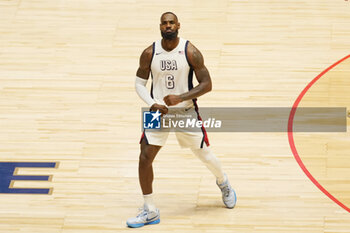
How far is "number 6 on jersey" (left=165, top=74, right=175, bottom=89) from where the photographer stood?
27.9ft

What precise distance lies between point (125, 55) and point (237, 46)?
165 cm

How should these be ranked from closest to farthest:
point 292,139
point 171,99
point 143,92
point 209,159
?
point 171,99
point 143,92
point 209,159
point 292,139

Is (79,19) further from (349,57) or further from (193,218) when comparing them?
(193,218)

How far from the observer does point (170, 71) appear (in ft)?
27.8

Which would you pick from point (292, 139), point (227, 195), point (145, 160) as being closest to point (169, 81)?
point (145, 160)

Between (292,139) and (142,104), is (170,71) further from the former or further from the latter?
(142,104)

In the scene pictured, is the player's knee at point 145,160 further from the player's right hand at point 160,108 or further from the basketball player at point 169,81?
the player's right hand at point 160,108

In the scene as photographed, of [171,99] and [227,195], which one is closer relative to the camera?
[171,99]

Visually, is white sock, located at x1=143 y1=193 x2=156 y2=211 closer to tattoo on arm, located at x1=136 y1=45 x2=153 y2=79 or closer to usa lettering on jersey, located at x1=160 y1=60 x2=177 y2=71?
tattoo on arm, located at x1=136 y1=45 x2=153 y2=79

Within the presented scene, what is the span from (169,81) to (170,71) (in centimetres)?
11

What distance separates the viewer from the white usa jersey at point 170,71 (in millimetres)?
8469

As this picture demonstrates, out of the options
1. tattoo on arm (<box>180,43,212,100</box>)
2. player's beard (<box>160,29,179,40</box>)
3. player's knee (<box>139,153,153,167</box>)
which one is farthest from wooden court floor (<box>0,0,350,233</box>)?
player's beard (<box>160,29,179,40</box>)

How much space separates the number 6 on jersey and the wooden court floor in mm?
1515

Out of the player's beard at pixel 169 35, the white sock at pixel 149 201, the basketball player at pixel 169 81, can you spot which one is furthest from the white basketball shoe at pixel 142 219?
the player's beard at pixel 169 35
